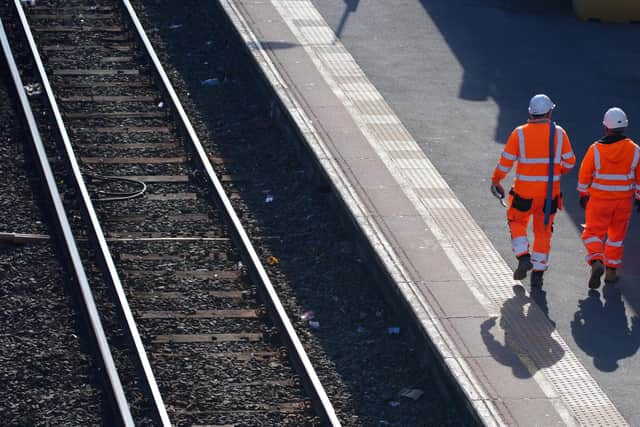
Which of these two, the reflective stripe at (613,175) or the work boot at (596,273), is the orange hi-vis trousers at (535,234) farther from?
the reflective stripe at (613,175)

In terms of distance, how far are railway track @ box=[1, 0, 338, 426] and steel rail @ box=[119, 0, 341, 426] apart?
18mm

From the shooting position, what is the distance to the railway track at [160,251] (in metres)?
10.5

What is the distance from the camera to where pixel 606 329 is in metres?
11.5

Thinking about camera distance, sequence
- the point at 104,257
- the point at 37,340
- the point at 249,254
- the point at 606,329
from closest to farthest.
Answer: the point at 37,340
the point at 606,329
the point at 104,257
the point at 249,254

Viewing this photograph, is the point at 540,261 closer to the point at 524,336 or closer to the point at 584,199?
the point at 584,199

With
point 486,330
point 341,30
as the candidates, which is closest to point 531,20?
point 341,30

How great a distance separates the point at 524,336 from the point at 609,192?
66.8 inches

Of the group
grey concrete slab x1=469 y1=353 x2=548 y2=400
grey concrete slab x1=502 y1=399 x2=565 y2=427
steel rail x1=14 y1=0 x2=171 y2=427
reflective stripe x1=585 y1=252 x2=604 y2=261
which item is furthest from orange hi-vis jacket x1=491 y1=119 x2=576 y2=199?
steel rail x1=14 y1=0 x2=171 y2=427

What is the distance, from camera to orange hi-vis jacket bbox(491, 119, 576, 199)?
11.8 m

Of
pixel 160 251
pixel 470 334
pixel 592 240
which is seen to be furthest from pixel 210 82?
pixel 470 334

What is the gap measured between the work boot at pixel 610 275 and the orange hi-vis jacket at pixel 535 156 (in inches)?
35.8

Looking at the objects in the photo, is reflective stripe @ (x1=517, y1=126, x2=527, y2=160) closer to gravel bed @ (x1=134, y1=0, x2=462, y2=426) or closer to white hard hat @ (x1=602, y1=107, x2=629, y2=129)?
white hard hat @ (x1=602, y1=107, x2=629, y2=129)

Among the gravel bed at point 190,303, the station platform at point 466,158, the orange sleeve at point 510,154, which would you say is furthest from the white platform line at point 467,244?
the gravel bed at point 190,303

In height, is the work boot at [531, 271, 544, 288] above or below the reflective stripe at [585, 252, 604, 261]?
below
